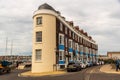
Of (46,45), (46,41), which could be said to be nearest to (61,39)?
(46,41)

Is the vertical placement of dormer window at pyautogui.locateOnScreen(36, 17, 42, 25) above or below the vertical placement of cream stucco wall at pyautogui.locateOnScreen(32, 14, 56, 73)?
above

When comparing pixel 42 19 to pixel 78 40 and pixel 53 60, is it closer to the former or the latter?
pixel 53 60

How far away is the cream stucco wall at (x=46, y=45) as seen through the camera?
45.0 meters

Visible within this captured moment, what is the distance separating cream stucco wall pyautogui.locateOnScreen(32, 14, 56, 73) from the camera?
1774 inches

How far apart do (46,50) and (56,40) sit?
414 centimetres

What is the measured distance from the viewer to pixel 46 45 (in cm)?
4559

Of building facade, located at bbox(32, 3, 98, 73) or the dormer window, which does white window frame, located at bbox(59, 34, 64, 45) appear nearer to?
building facade, located at bbox(32, 3, 98, 73)

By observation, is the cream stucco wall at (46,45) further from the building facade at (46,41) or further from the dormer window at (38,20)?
the dormer window at (38,20)

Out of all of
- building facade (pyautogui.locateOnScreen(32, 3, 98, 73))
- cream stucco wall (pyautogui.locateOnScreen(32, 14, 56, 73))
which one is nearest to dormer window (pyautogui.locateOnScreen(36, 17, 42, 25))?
building facade (pyautogui.locateOnScreen(32, 3, 98, 73))

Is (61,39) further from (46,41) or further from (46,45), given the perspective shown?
(46,45)

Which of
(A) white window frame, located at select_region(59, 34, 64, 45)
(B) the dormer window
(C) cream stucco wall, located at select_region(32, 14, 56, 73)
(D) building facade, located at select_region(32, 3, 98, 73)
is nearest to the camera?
(C) cream stucco wall, located at select_region(32, 14, 56, 73)

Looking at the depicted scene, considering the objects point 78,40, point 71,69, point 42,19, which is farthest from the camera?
point 78,40

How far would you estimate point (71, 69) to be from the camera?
43.3 metres

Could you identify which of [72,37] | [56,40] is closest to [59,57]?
[56,40]
